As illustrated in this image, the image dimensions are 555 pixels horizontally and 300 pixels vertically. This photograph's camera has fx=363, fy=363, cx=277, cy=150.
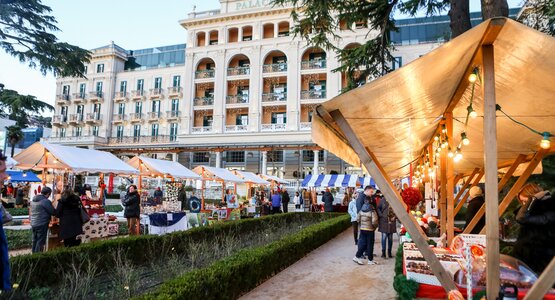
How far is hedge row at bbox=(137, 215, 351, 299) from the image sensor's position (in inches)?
160

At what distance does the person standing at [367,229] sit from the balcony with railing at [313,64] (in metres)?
27.6

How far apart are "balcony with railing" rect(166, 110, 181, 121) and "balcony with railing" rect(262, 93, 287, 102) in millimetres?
10847

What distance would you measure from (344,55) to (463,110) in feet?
20.2

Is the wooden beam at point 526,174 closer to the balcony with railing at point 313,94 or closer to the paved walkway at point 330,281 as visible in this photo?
the paved walkway at point 330,281

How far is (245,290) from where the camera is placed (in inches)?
225

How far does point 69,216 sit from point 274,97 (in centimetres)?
2876

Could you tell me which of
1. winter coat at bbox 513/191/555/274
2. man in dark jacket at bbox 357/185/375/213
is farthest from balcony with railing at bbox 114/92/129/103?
winter coat at bbox 513/191/555/274

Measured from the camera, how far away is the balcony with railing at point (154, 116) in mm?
41216

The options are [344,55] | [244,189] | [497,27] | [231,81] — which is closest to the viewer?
[497,27]

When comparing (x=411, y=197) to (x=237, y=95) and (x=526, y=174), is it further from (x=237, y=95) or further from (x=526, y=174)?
(x=237, y=95)

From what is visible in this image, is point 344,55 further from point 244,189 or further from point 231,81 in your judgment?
point 231,81

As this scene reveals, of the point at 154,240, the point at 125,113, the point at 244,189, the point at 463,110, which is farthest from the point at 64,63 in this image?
the point at 125,113

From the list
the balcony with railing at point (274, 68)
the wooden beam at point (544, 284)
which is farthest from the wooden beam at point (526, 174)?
the balcony with railing at point (274, 68)

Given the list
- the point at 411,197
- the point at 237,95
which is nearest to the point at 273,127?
the point at 237,95
